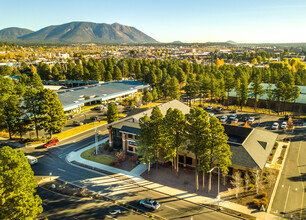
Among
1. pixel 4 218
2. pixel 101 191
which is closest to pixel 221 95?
pixel 101 191

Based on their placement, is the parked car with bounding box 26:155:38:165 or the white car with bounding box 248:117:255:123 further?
the white car with bounding box 248:117:255:123

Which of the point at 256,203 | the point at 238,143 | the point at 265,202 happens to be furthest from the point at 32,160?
the point at 265,202

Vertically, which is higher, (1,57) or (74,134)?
A: (1,57)

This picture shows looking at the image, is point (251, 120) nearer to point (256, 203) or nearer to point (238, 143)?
point (238, 143)

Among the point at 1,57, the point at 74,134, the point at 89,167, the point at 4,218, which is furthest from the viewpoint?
the point at 1,57

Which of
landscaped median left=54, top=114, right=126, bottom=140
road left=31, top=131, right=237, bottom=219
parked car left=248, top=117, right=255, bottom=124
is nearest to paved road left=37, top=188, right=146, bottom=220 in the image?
road left=31, top=131, right=237, bottom=219

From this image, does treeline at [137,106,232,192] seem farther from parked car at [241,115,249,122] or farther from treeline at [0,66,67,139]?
parked car at [241,115,249,122]

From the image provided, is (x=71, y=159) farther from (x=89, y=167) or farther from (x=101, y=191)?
(x=101, y=191)

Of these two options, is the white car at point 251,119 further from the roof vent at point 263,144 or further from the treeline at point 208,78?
the roof vent at point 263,144
